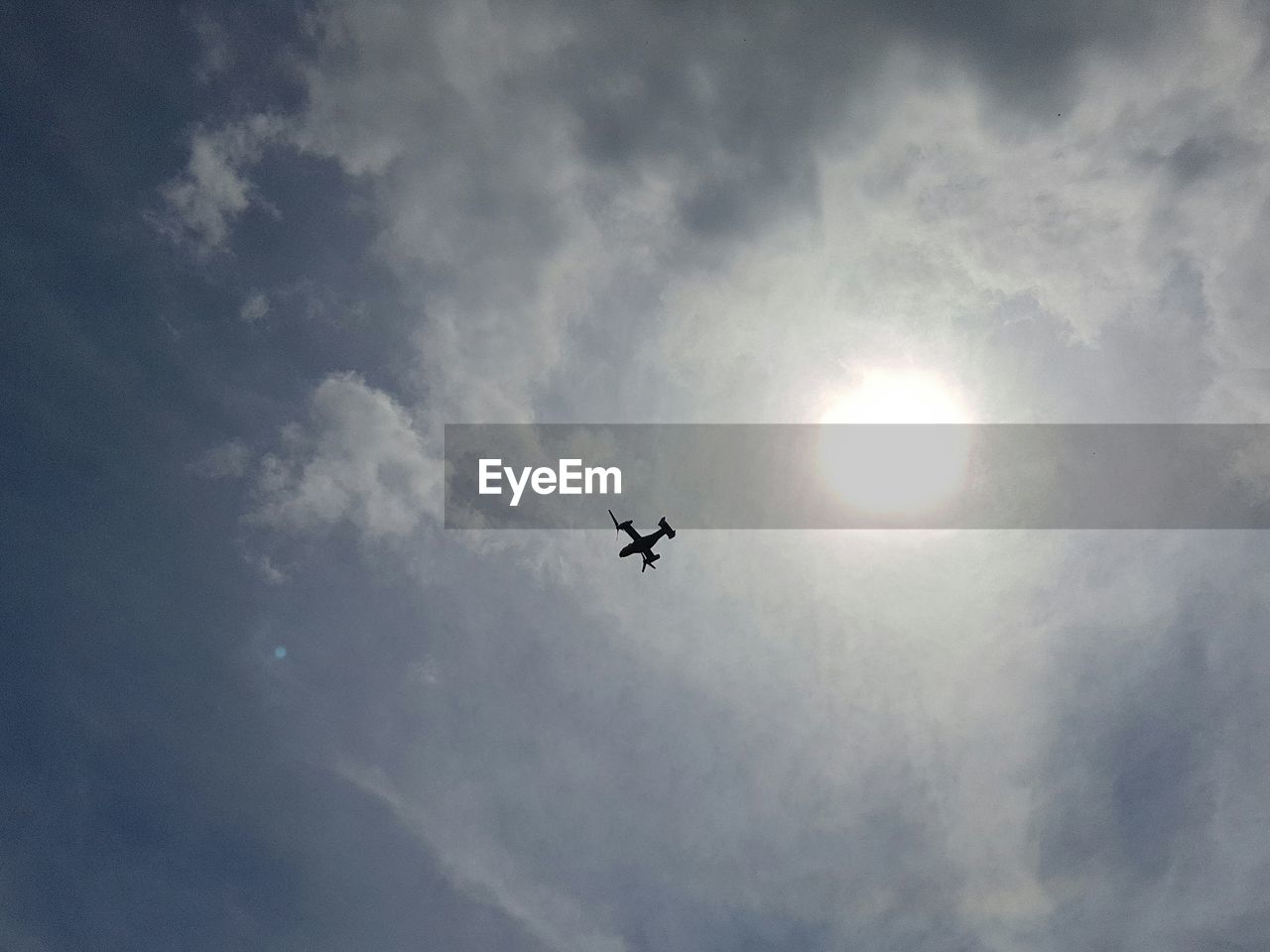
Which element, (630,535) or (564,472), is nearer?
(564,472)
